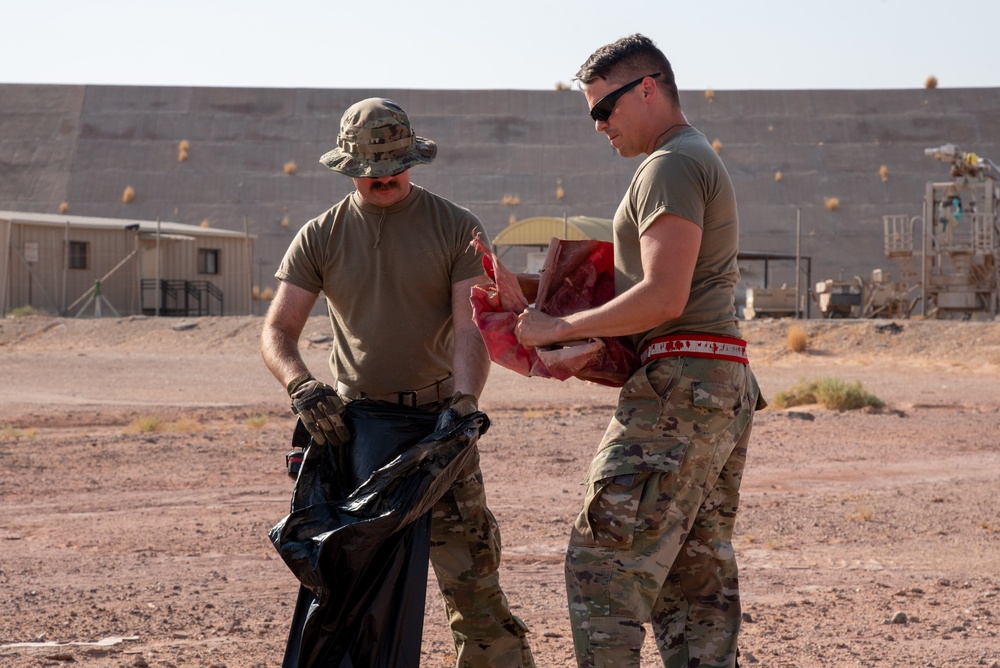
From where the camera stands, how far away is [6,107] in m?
49.7

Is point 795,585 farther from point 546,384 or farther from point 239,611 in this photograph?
point 546,384

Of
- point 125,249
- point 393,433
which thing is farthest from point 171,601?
point 125,249

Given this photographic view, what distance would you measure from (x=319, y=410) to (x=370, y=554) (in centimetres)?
51

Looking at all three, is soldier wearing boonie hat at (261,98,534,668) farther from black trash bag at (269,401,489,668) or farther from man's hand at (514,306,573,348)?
man's hand at (514,306,573,348)

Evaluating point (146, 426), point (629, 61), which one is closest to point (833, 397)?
point (146, 426)

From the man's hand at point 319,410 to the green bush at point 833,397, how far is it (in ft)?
43.6

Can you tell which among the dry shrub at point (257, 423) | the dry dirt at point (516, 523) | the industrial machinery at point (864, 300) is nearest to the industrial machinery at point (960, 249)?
the industrial machinery at point (864, 300)

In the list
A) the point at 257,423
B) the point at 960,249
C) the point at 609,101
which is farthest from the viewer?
the point at 960,249

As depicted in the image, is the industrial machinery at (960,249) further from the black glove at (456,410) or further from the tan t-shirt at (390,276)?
the black glove at (456,410)

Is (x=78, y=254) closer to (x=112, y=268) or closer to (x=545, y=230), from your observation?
(x=112, y=268)

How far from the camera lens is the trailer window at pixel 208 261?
33.8 meters

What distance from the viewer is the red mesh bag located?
3730 mm

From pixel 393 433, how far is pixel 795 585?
3290 millimetres

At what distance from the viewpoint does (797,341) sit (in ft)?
77.6
